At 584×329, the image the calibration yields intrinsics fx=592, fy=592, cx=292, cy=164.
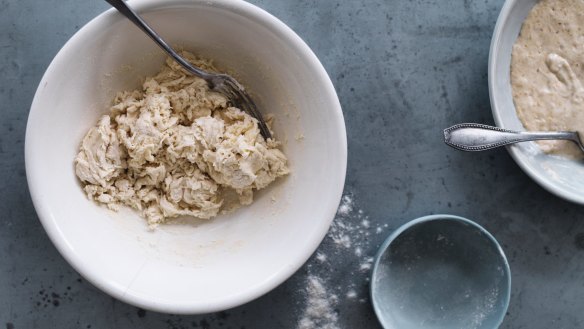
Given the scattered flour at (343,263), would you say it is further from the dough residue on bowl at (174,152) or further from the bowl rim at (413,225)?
the dough residue on bowl at (174,152)

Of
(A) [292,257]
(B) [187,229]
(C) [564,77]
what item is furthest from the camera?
(C) [564,77]

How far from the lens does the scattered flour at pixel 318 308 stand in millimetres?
1589

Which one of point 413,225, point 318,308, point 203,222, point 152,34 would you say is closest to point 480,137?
point 413,225

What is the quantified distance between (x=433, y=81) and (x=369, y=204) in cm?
37

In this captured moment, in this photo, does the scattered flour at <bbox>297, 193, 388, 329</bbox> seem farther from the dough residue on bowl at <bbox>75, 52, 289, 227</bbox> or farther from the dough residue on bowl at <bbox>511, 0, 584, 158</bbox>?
the dough residue on bowl at <bbox>511, 0, 584, 158</bbox>

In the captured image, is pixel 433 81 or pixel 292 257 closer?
pixel 292 257

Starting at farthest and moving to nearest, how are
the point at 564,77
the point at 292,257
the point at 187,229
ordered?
the point at 564,77
the point at 187,229
the point at 292,257

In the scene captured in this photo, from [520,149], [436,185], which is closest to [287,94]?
[436,185]

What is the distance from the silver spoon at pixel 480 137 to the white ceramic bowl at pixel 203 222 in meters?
0.33

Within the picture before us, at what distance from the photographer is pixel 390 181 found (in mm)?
1601

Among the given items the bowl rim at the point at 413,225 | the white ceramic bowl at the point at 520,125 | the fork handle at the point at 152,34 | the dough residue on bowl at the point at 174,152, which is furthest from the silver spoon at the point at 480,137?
the fork handle at the point at 152,34

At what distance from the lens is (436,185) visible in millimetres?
1611

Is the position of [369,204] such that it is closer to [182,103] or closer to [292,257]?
[292,257]

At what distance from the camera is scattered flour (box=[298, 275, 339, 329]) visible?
5.21 feet
